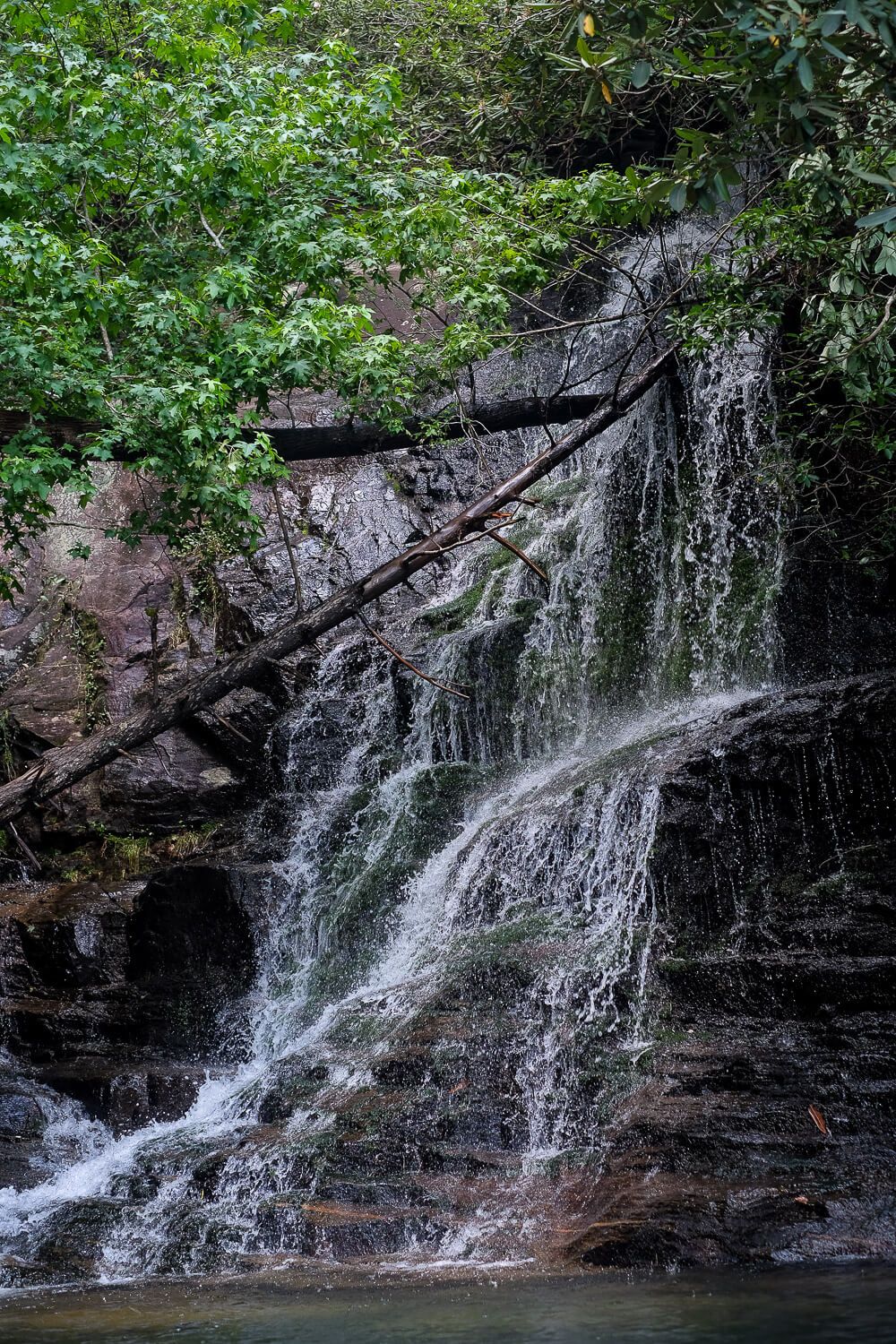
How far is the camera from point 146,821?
1332 cm

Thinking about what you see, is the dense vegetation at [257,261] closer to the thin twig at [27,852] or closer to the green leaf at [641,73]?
the green leaf at [641,73]

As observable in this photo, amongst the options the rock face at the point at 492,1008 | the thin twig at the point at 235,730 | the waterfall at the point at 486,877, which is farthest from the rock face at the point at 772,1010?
the thin twig at the point at 235,730

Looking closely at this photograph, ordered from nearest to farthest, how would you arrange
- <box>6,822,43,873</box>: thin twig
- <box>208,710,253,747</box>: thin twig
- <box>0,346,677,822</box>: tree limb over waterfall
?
1. <box>0,346,677,822</box>: tree limb over waterfall
2. <box>6,822,43,873</box>: thin twig
3. <box>208,710,253,747</box>: thin twig

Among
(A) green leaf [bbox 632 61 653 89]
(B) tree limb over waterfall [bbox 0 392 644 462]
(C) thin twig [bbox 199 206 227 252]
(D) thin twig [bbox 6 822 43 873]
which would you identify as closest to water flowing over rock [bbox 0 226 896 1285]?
(D) thin twig [bbox 6 822 43 873]

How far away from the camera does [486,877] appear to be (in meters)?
10.1

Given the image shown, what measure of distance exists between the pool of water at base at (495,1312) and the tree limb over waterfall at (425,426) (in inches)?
281

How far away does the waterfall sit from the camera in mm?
7047

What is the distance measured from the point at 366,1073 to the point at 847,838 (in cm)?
380

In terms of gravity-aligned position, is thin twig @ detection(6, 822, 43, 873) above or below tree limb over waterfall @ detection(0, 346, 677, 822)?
below

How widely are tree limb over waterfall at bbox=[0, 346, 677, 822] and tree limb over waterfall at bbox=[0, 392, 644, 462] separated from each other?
50 cm

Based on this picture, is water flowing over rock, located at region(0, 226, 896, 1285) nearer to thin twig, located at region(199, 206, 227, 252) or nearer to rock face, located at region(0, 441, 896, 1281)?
rock face, located at region(0, 441, 896, 1281)

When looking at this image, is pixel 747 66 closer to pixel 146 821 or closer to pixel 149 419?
pixel 149 419

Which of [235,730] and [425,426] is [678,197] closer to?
[425,426]

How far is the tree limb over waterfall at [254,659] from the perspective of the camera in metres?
11.1
